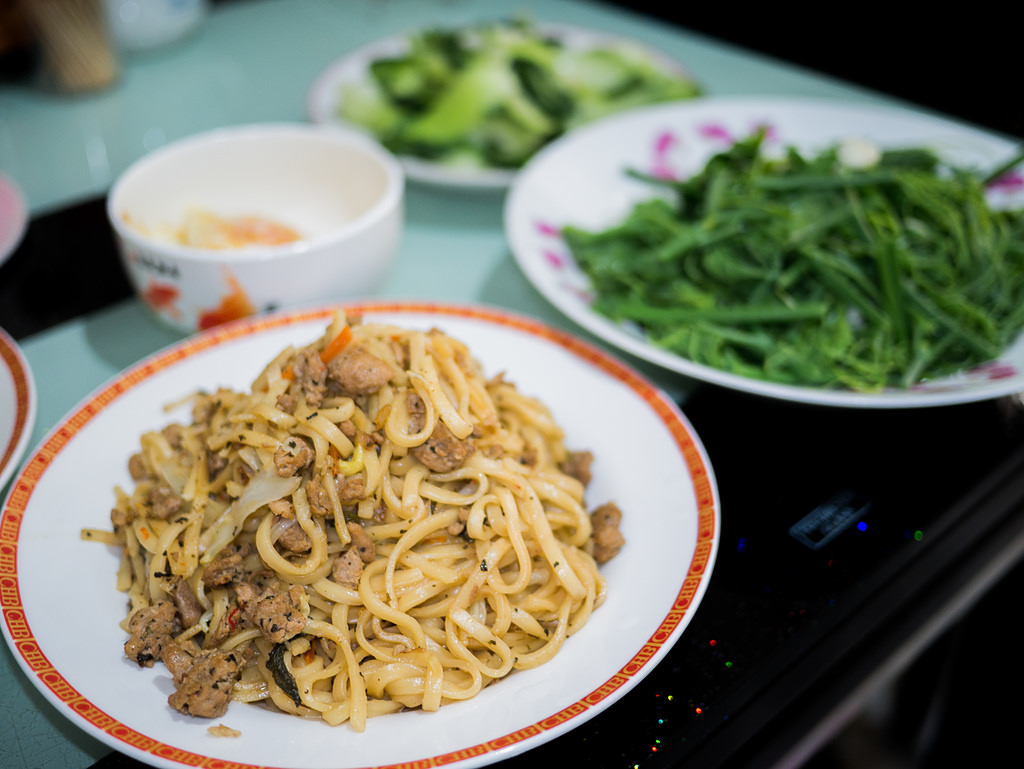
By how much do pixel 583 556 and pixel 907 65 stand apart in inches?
133

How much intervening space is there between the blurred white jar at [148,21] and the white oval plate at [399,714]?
178cm

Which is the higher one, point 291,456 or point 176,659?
point 291,456

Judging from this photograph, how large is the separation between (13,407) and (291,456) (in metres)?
0.55

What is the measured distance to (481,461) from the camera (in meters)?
1.24

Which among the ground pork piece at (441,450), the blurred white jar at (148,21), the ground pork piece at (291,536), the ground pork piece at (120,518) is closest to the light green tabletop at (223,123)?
the blurred white jar at (148,21)

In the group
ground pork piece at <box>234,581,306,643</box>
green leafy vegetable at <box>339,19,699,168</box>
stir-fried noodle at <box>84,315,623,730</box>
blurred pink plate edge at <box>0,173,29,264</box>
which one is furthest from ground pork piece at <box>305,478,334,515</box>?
green leafy vegetable at <box>339,19,699,168</box>

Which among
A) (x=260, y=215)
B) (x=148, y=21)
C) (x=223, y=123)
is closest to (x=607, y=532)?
(x=260, y=215)

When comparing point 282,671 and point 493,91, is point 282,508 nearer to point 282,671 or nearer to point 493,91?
point 282,671

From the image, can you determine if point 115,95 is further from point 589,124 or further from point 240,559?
point 240,559

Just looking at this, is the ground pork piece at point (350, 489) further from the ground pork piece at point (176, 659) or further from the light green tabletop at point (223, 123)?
the light green tabletop at point (223, 123)

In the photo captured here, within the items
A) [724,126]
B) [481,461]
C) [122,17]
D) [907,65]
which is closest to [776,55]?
[907,65]

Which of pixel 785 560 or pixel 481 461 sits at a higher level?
pixel 481 461

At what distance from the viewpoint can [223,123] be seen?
2.52 metres

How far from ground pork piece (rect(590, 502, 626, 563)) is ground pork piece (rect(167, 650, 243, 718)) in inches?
20.6
